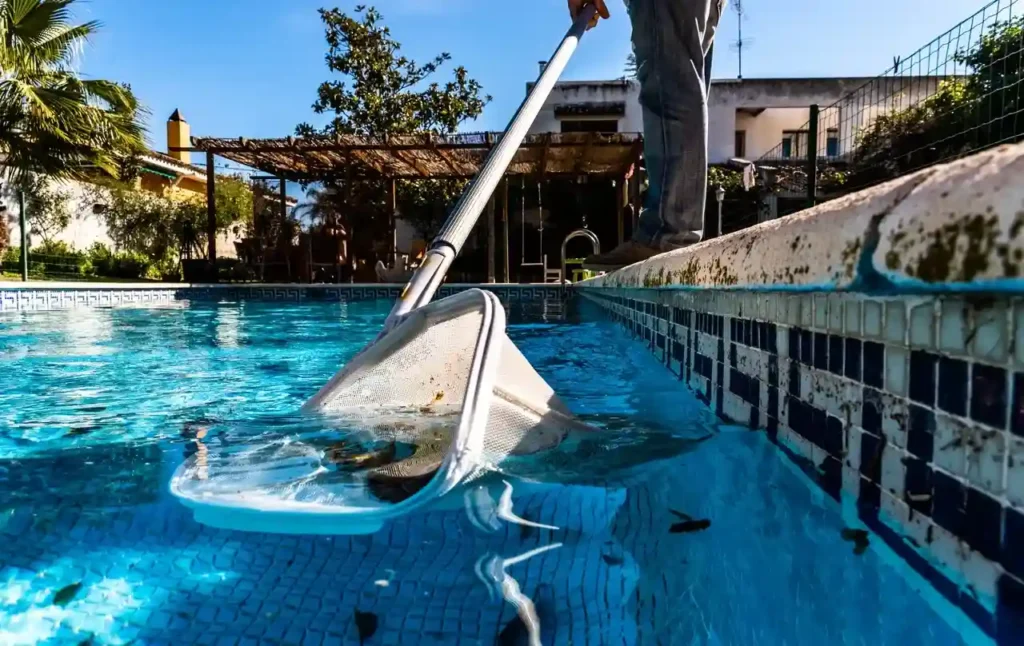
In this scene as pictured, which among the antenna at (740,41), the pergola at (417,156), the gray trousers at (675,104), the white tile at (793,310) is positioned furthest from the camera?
the antenna at (740,41)

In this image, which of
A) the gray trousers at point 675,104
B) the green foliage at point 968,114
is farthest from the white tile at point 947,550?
the gray trousers at point 675,104

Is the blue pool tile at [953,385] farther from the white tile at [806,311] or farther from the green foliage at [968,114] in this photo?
the green foliage at [968,114]

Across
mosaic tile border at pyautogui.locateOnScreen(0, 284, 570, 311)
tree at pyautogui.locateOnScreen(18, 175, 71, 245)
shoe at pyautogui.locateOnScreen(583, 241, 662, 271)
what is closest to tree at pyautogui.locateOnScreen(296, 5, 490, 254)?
tree at pyautogui.locateOnScreen(18, 175, 71, 245)

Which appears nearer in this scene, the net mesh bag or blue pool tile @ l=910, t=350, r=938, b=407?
blue pool tile @ l=910, t=350, r=938, b=407

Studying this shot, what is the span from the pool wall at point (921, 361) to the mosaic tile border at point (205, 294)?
839cm

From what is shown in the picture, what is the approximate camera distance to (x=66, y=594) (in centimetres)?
115

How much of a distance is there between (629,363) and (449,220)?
4.31ft

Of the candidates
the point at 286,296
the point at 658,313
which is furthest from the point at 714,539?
the point at 286,296

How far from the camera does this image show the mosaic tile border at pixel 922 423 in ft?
2.13

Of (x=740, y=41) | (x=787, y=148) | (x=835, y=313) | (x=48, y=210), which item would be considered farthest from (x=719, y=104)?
(x=835, y=313)

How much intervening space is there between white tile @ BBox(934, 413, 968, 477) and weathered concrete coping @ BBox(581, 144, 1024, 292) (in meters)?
0.15

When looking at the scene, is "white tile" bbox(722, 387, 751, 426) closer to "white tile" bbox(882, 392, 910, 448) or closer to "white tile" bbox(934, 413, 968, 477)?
"white tile" bbox(882, 392, 910, 448)

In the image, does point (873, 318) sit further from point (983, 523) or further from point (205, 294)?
point (205, 294)

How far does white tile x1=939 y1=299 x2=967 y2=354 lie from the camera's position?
69 centimetres
